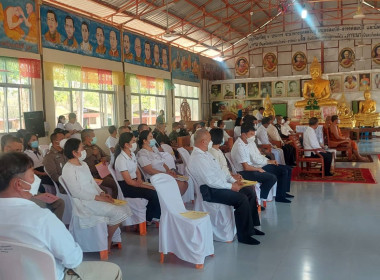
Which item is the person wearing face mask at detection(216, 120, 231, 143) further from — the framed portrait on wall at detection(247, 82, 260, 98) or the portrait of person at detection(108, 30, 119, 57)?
the framed portrait on wall at detection(247, 82, 260, 98)

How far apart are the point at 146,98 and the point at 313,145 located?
8417mm

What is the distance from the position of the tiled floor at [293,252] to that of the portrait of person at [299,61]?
15.8 metres

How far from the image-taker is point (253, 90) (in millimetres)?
20812

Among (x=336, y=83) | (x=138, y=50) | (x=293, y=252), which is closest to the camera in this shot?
(x=293, y=252)

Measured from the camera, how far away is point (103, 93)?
12.4 meters

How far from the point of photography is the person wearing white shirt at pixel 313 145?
25.1 feet

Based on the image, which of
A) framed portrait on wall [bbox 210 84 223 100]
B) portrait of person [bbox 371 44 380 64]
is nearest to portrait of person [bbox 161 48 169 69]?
framed portrait on wall [bbox 210 84 223 100]

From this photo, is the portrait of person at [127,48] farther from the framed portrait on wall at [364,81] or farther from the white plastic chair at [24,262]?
the white plastic chair at [24,262]

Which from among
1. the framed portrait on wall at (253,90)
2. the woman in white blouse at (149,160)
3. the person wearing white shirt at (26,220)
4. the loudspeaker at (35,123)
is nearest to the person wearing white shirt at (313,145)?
the woman in white blouse at (149,160)

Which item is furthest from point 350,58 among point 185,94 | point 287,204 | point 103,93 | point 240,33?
point 287,204

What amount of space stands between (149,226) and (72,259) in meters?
2.95

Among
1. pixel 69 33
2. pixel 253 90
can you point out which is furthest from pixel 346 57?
pixel 69 33

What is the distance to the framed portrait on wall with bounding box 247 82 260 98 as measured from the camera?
20703 mm

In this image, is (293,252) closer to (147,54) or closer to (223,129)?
(223,129)
